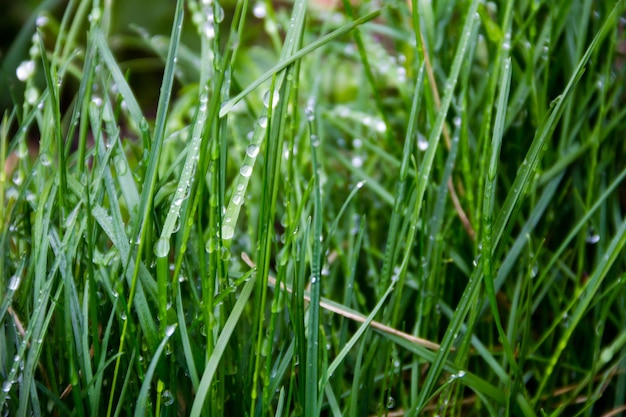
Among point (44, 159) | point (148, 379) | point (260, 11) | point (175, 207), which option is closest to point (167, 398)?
point (148, 379)

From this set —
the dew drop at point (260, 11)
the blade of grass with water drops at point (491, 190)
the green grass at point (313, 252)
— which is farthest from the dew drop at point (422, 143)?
the dew drop at point (260, 11)

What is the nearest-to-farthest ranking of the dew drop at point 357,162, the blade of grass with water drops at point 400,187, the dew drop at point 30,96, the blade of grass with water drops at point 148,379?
the blade of grass with water drops at point 148,379, the blade of grass with water drops at point 400,187, the dew drop at point 30,96, the dew drop at point 357,162

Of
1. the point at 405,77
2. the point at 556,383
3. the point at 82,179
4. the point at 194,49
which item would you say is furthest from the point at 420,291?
the point at 194,49

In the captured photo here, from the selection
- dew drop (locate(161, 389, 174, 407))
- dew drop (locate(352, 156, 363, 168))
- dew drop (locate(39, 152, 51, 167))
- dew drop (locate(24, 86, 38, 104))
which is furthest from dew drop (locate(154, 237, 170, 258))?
dew drop (locate(352, 156, 363, 168))

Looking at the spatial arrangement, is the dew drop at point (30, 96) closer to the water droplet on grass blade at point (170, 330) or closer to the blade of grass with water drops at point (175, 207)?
the blade of grass with water drops at point (175, 207)

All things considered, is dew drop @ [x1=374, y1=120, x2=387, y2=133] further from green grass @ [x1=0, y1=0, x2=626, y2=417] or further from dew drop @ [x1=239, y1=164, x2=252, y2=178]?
dew drop @ [x1=239, y1=164, x2=252, y2=178]

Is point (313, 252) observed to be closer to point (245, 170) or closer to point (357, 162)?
point (245, 170)

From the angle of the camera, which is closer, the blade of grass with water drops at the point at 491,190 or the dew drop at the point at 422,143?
the blade of grass with water drops at the point at 491,190

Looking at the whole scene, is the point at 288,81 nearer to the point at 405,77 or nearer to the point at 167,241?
the point at 167,241
